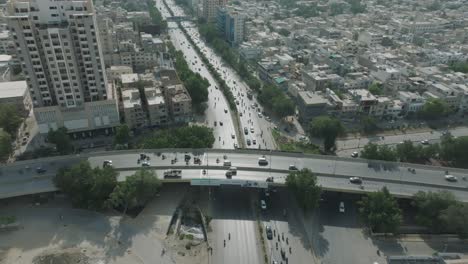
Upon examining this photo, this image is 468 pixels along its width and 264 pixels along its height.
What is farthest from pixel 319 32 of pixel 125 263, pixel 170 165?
pixel 125 263

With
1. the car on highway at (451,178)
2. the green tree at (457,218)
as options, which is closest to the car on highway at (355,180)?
the green tree at (457,218)

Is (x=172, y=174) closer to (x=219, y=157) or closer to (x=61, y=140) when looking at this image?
(x=219, y=157)

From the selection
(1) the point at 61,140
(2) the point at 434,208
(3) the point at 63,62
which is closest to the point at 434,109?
(2) the point at 434,208

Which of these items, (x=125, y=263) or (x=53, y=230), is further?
(x=53, y=230)

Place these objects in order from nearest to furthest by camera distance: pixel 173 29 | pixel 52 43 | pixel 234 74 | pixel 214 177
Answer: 1. pixel 214 177
2. pixel 52 43
3. pixel 234 74
4. pixel 173 29

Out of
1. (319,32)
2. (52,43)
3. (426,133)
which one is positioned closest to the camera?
(52,43)

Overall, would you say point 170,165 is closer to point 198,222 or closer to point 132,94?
point 198,222

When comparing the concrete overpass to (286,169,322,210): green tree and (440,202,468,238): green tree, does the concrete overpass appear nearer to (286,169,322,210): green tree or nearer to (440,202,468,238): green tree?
(286,169,322,210): green tree
